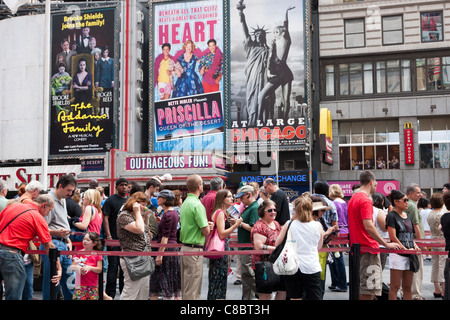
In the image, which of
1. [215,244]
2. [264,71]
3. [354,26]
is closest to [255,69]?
[264,71]

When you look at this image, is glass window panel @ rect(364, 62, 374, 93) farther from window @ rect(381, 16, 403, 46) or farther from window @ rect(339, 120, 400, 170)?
window @ rect(339, 120, 400, 170)

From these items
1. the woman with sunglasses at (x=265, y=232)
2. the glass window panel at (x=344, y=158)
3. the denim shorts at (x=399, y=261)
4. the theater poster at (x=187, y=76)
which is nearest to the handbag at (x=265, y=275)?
the woman with sunglasses at (x=265, y=232)

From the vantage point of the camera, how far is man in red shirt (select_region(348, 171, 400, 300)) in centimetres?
868

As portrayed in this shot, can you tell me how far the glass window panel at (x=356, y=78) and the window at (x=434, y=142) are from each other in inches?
168

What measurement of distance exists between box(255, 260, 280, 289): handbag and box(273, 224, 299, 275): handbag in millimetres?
321

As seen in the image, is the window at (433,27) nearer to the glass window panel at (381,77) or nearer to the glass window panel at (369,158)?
the glass window panel at (381,77)

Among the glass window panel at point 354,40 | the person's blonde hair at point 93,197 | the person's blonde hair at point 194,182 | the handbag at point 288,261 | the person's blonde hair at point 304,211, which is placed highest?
the glass window panel at point 354,40

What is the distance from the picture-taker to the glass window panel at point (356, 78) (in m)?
35.7

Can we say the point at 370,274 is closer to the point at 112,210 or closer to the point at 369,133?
the point at 112,210

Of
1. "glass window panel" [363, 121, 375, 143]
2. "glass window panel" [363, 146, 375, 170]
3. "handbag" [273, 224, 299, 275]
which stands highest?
"glass window panel" [363, 121, 375, 143]

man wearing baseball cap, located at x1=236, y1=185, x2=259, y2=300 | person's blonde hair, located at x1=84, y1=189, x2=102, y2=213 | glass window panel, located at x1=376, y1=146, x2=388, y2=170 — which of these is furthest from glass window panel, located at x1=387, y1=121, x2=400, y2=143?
person's blonde hair, located at x1=84, y1=189, x2=102, y2=213
